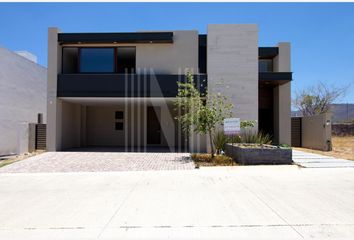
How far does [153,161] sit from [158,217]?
7850mm

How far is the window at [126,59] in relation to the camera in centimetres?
1808

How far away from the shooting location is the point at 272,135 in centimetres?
1966

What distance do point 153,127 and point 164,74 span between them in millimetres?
5026

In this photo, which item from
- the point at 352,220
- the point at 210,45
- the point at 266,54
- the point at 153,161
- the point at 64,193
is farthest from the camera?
the point at 266,54

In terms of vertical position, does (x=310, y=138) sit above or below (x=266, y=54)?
below

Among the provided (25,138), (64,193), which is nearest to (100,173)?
(64,193)

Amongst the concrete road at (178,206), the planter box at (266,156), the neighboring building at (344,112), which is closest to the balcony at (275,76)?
the planter box at (266,156)

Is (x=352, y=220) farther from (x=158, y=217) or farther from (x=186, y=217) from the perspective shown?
(x=158, y=217)

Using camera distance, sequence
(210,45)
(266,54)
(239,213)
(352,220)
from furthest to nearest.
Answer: (266,54)
(210,45)
(239,213)
(352,220)

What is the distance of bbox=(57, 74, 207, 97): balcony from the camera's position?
54.0ft

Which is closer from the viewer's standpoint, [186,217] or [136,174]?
[186,217]

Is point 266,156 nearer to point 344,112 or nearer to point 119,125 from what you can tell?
point 119,125

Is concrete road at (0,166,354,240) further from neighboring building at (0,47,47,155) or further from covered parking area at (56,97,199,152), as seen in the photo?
neighboring building at (0,47,47,155)

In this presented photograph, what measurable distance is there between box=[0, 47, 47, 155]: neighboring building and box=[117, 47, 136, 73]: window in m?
6.51
